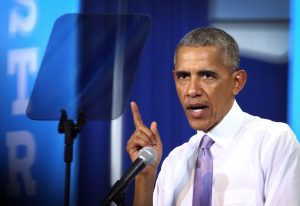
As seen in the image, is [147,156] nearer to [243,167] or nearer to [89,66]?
[243,167]

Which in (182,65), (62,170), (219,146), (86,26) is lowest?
(62,170)

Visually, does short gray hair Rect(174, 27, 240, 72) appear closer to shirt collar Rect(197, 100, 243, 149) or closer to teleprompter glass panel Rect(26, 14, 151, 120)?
shirt collar Rect(197, 100, 243, 149)

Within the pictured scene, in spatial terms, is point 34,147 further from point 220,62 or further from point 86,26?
point 220,62

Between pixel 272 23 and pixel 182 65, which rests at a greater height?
pixel 272 23

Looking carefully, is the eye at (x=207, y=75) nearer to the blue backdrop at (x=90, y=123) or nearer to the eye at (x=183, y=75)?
the eye at (x=183, y=75)

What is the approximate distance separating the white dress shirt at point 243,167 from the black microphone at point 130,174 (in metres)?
0.34

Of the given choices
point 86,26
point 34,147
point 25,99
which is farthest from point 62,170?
point 86,26

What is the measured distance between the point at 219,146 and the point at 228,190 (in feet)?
0.47

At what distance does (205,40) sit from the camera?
1455 mm

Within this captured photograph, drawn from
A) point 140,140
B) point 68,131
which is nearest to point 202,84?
point 140,140

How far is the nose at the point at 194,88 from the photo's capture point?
4.63 ft

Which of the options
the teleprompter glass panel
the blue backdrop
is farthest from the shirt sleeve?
the teleprompter glass panel

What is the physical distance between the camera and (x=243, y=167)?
4.72 ft

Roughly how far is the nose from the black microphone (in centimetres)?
28
